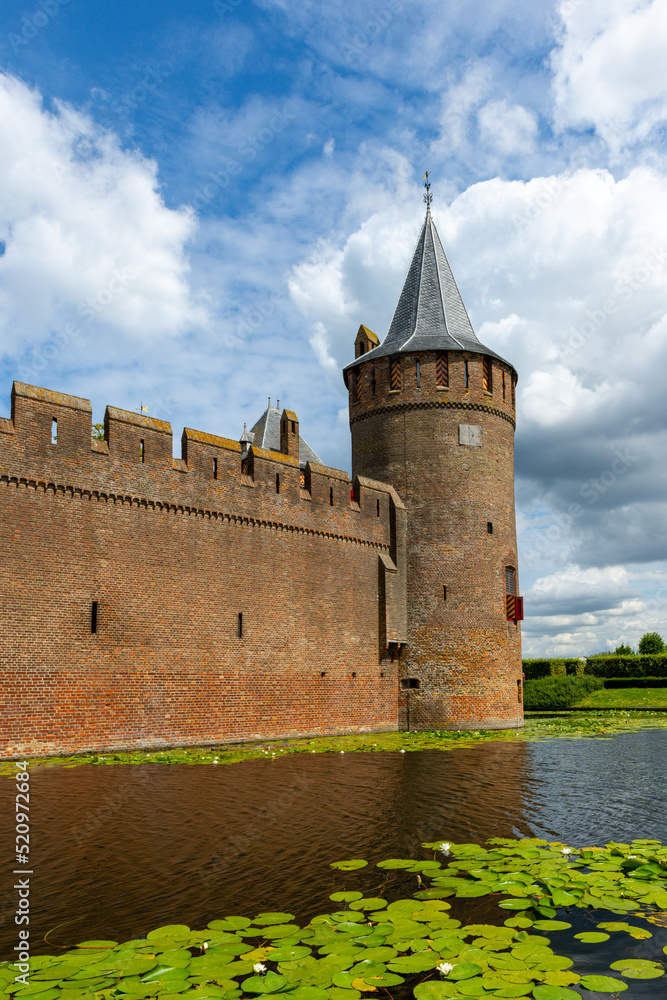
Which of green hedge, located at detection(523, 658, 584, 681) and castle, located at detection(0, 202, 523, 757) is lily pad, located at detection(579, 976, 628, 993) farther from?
green hedge, located at detection(523, 658, 584, 681)

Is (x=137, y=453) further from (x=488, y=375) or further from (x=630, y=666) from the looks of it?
(x=630, y=666)

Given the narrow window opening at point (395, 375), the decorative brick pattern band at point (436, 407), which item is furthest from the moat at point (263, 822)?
the narrow window opening at point (395, 375)

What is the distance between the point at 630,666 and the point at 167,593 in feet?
107

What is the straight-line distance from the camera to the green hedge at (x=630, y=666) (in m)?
39.2

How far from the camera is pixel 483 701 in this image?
21.2m

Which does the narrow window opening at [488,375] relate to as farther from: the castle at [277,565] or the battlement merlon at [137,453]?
the battlement merlon at [137,453]

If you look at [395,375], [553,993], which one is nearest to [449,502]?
[395,375]

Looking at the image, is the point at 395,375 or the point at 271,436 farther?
the point at 271,436

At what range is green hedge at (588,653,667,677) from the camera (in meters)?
39.2

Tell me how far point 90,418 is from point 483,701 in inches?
539

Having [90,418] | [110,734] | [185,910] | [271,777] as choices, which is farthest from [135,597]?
[185,910]

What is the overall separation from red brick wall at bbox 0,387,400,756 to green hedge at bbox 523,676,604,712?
1673 cm

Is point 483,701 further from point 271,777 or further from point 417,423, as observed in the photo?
point 271,777

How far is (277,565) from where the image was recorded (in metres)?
17.8
